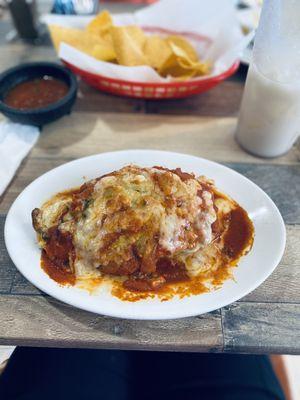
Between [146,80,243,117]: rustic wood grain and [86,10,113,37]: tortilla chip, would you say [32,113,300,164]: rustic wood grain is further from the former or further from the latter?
[86,10,113,37]: tortilla chip

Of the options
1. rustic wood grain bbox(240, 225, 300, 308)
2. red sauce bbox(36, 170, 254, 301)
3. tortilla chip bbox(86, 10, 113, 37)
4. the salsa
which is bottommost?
rustic wood grain bbox(240, 225, 300, 308)

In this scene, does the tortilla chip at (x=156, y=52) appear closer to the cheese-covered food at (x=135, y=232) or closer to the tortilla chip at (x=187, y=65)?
the tortilla chip at (x=187, y=65)

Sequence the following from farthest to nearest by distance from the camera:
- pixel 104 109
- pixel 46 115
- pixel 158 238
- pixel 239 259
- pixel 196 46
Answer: pixel 196 46 < pixel 104 109 < pixel 46 115 < pixel 239 259 < pixel 158 238

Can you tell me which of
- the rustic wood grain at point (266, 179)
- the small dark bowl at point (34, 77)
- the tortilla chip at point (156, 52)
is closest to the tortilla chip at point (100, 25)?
the tortilla chip at point (156, 52)

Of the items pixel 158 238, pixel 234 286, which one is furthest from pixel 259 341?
pixel 158 238

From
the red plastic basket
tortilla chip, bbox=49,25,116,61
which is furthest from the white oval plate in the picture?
tortilla chip, bbox=49,25,116,61

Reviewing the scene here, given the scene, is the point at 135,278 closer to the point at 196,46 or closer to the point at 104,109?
the point at 104,109
